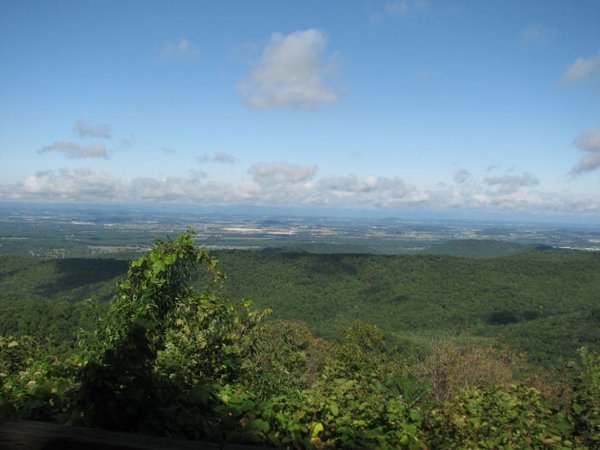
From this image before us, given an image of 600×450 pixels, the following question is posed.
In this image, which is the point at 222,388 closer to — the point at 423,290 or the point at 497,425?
the point at 497,425

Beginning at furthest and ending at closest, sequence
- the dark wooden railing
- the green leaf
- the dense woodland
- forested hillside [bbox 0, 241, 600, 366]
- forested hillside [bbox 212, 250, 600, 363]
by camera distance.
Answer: forested hillside [bbox 0, 241, 600, 366], forested hillside [bbox 212, 250, 600, 363], the green leaf, the dense woodland, the dark wooden railing

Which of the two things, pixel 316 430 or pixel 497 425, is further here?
pixel 497 425

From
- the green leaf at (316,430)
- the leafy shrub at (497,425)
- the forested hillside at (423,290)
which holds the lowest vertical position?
the forested hillside at (423,290)

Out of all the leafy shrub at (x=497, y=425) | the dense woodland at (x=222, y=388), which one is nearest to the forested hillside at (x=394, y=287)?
the dense woodland at (x=222, y=388)

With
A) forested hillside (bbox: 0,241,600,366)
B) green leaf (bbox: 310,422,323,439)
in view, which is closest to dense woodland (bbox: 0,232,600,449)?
green leaf (bbox: 310,422,323,439)

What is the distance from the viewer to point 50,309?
49781 mm

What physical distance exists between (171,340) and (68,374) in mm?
1630

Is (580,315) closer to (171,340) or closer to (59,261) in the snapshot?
(171,340)

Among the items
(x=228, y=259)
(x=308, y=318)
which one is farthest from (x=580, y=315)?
(x=228, y=259)

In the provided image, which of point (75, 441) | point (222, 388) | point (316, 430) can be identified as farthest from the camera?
point (222, 388)

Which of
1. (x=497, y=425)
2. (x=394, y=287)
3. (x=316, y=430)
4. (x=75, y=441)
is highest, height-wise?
(x=75, y=441)

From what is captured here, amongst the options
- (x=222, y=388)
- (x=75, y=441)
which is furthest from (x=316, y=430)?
(x=75, y=441)

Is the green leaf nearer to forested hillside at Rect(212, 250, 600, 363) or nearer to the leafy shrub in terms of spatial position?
the leafy shrub

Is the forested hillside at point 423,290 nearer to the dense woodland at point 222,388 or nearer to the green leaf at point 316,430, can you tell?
the dense woodland at point 222,388
